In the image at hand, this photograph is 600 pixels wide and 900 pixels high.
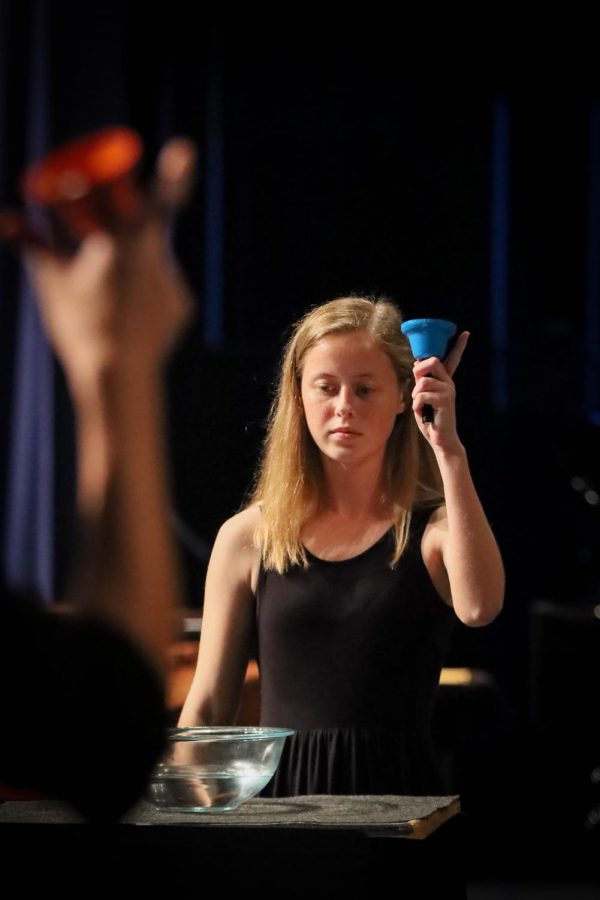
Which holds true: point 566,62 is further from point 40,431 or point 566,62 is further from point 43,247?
point 43,247

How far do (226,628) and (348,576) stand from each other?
17 cm

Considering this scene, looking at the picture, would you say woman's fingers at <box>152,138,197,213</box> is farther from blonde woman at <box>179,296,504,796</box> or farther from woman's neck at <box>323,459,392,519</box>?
woman's neck at <box>323,459,392,519</box>

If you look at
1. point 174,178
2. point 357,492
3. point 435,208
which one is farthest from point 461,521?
point 435,208

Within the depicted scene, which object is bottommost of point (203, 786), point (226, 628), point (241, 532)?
point (203, 786)

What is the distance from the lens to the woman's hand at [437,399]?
153 cm

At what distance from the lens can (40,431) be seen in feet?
12.5

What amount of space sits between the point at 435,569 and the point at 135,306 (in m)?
1.13

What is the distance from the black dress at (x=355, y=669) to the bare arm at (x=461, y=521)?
11cm

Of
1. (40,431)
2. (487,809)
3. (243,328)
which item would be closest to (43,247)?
(40,431)

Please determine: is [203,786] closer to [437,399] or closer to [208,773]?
[208,773]

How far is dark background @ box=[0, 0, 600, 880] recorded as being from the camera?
4621 mm

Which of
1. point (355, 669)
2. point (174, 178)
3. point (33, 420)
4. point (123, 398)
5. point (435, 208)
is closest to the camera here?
point (174, 178)

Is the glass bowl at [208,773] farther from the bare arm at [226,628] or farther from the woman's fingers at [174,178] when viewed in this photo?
the woman's fingers at [174,178]

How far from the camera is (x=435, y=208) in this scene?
5422 millimetres
